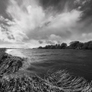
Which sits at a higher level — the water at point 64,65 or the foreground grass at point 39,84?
the foreground grass at point 39,84

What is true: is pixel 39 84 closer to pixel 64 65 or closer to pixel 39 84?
pixel 39 84

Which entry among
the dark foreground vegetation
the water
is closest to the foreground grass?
the dark foreground vegetation

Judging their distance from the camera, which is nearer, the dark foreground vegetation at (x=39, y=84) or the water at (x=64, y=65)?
the dark foreground vegetation at (x=39, y=84)

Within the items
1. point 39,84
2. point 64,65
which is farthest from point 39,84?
point 64,65

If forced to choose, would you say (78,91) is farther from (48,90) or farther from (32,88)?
(32,88)

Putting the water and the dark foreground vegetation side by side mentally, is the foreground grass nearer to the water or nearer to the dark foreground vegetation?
the dark foreground vegetation

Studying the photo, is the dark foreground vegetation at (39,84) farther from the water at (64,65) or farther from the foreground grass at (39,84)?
the water at (64,65)

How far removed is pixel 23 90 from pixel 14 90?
65 centimetres

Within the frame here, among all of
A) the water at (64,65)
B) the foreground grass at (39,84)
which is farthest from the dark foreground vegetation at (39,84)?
the water at (64,65)

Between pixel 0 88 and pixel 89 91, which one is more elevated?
pixel 0 88

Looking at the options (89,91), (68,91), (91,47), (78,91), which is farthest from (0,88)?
(91,47)

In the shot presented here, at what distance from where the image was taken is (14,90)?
176 inches

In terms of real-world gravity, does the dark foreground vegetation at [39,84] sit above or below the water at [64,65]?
above

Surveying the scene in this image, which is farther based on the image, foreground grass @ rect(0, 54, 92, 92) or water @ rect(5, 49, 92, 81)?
water @ rect(5, 49, 92, 81)
